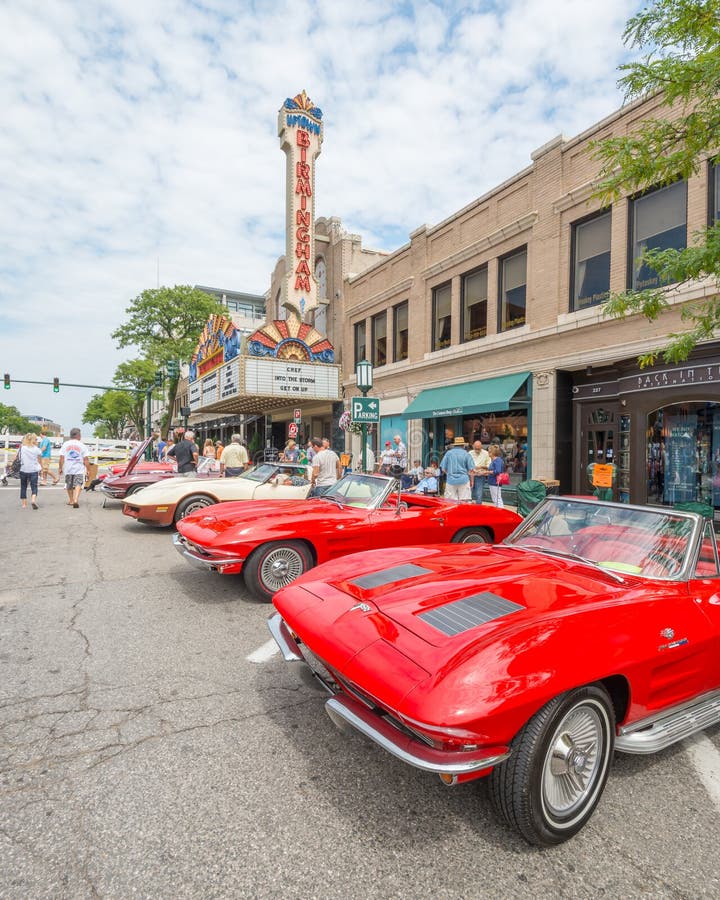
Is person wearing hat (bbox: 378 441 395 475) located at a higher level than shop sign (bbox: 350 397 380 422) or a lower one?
lower

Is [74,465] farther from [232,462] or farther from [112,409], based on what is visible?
[112,409]

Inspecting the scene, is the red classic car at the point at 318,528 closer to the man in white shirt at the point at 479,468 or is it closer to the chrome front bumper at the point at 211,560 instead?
the chrome front bumper at the point at 211,560

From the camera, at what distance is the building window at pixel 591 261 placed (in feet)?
37.8

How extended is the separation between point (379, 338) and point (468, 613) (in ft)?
58.9

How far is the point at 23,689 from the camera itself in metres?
3.25

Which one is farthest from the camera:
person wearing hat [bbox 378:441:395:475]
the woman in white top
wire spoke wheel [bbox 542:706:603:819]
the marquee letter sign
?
the marquee letter sign

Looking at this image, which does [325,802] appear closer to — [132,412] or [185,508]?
[185,508]

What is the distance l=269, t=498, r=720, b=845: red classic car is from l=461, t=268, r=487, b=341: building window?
12300mm

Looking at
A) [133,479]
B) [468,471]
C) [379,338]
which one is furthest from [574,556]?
[379,338]

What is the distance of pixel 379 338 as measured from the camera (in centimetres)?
1980

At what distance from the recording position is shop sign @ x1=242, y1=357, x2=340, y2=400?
20.4 meters

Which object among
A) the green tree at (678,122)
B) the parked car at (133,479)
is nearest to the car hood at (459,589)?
the green tree at (678,122)

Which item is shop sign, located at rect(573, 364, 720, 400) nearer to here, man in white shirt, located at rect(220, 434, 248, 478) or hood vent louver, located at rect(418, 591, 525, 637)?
man in white shirt, located at rect(220, 434, 248, 478)

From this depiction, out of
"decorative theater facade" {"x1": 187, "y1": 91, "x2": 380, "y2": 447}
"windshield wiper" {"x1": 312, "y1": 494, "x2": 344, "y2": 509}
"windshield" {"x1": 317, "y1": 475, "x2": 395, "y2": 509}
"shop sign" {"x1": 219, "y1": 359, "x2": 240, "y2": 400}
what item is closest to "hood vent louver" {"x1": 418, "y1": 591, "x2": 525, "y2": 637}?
"windshield" {"x1": 317, "y1": 475, "x2": 395, "y2": 509}
